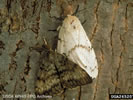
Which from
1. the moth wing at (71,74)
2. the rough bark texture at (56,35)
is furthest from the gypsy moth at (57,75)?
the rough bark texture at (56,35)

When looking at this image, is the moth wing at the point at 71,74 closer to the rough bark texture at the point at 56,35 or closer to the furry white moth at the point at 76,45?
the furry white moth at the point at 76,45

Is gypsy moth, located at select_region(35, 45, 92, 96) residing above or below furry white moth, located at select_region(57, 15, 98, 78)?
below

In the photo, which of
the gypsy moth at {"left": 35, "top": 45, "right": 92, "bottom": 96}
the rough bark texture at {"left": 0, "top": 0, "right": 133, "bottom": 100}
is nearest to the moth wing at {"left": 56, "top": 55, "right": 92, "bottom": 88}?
the gypsy moth at {"left": 35, "top": 45, "right": 92, "bottom": 96}

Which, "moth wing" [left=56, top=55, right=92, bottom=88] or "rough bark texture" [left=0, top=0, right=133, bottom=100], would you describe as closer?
"moth wing" [left=56, top=55, right=92, bottom=88]

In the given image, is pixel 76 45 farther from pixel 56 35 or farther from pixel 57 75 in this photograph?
pixel 57 75

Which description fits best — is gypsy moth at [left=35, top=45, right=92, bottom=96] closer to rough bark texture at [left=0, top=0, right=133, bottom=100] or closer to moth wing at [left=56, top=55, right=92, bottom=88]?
moth wing at [left=56, top=55, right=92, bottom=88]

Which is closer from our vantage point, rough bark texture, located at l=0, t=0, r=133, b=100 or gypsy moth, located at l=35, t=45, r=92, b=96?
gypsy moth, located at l=35, t=45, r=92, b=96
